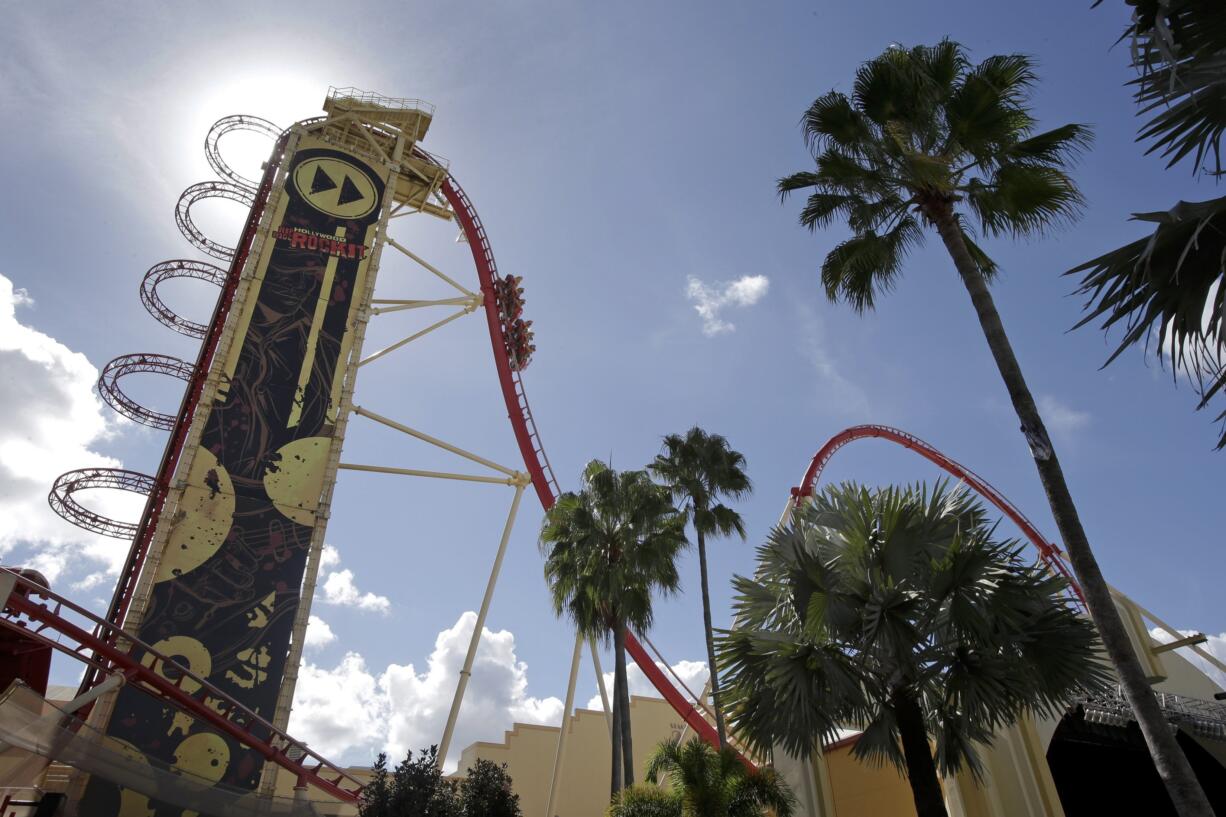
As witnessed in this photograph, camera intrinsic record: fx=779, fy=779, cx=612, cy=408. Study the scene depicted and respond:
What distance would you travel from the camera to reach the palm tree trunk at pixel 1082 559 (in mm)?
6391

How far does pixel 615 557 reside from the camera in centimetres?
1705

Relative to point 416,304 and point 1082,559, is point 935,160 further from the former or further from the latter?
point 416,304

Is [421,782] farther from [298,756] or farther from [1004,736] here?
[1004,736]

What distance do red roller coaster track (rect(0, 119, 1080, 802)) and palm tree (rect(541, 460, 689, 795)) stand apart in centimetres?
466

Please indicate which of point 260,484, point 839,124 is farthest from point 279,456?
point 839,124

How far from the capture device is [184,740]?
1529 centimetres

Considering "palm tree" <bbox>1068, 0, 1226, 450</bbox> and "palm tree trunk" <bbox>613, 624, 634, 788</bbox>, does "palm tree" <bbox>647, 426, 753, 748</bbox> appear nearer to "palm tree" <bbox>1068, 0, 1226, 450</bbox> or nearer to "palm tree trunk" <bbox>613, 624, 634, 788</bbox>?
"palm tree trunk" <bbox>613, 624, 634, 788</bbox>

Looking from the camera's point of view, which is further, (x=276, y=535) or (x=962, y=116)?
(x=276, y=535)

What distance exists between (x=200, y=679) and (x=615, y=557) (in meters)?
8.15

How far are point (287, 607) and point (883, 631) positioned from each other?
44.3 ft

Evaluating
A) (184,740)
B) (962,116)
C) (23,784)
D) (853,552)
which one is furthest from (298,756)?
(962,116)

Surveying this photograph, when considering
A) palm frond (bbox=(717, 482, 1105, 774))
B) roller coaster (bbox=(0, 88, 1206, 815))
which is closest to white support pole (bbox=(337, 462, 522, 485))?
roller coaster (bbox=(0, 88, 1206, 815))

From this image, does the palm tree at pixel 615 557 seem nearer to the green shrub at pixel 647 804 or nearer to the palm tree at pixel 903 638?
the green shrub at pixel 647 804

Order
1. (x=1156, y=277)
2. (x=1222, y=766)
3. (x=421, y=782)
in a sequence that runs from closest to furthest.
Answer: (x=1156, y=277), (x=421, y=782), (x=1222, y=766)
